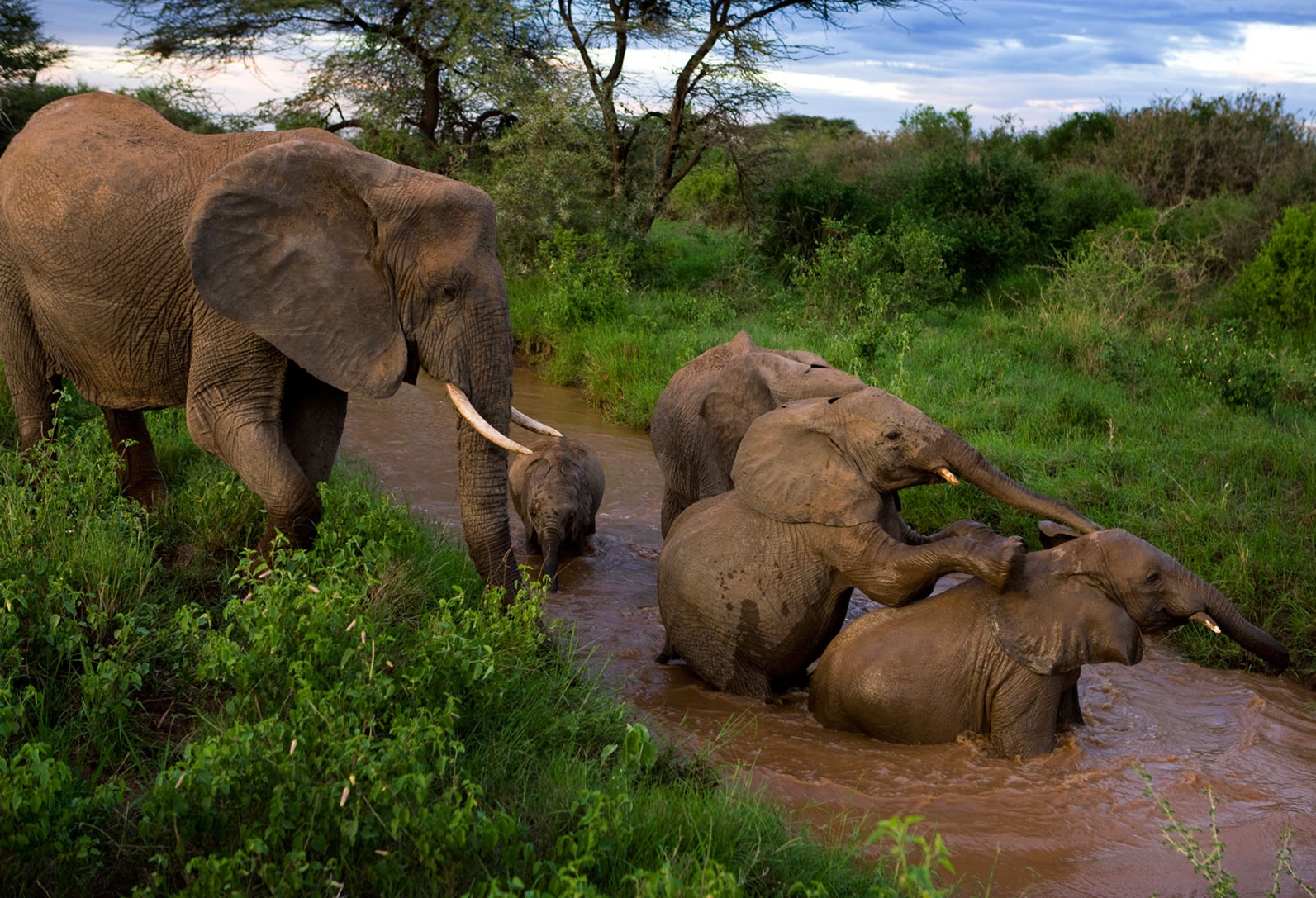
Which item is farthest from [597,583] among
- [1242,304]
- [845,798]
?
[1242,304]

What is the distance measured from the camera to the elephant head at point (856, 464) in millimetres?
4613

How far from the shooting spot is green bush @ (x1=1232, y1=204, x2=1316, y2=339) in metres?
11.1

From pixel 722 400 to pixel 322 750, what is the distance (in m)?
3.20

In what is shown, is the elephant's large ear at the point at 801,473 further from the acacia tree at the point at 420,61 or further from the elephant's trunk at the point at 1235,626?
the acacia tree at the point at 420,61

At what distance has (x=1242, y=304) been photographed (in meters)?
11.7

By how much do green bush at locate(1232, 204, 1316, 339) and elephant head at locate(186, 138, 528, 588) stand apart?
28.8ft

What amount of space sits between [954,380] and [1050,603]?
5215 millimetres

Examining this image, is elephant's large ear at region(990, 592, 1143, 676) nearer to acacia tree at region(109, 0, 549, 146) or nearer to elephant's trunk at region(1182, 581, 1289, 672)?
elephant's trunk at region(1182, 581, 1289, 672)

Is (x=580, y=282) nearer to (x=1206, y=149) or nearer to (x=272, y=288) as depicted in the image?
(x=272, y=288)

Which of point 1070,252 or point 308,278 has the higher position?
point 308,278

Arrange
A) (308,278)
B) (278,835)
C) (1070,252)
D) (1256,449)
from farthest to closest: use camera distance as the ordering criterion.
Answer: (1070,252) → (1256,449) → (308,278) → (278,835)

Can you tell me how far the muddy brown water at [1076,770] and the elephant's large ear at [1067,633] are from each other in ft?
1.34

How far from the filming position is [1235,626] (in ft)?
14.7

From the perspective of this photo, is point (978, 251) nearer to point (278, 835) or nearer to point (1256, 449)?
point (1256, 449)
